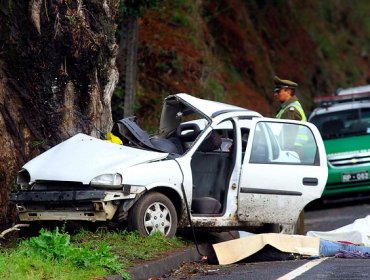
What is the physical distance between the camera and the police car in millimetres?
17641

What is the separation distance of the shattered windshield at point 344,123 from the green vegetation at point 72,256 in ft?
28.4

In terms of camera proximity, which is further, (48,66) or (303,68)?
(303,68)

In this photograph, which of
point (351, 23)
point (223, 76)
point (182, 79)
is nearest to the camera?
point (182, 79)

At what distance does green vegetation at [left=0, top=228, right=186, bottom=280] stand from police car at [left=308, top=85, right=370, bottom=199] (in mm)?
7657

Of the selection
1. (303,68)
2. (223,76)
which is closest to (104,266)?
(223,76)

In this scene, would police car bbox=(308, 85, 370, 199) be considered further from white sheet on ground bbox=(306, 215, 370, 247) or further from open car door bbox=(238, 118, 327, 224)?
white sheet on ground bbox=(306, 215, 370, 247)

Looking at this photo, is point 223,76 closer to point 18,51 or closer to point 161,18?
point 161,18

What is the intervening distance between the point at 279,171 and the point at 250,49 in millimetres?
13851

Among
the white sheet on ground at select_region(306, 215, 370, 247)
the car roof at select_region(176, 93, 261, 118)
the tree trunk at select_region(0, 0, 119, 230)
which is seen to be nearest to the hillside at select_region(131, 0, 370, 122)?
the tree trunk at select_region(0, 0, 119, 230)

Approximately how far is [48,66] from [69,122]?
0.73 m

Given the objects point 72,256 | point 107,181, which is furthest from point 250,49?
point 72,256

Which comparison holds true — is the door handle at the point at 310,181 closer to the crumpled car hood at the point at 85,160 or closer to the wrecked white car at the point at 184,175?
the wrecked white car at the point at 184,175

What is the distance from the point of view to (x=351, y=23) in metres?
36.3

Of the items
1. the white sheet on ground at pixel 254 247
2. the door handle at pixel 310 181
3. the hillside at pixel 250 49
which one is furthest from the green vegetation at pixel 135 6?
the white sheet on ground at pixel 254 247
